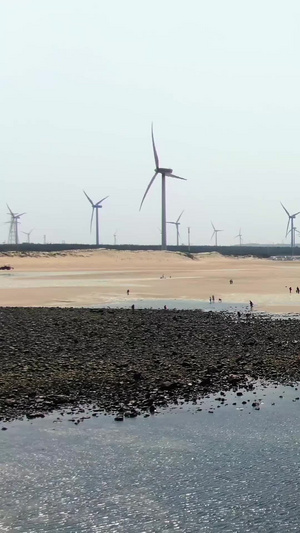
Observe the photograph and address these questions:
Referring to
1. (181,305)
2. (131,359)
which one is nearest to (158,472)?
(131,359)

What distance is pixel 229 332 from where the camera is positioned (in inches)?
998

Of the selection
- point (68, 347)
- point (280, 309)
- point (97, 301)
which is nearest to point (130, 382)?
point (68, 347)

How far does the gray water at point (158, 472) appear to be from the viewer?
27.8ft

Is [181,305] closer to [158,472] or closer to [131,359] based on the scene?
[131,359]

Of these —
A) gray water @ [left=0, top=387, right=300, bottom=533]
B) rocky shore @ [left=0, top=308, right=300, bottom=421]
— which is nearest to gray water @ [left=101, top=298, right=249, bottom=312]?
rocky shore @ [left=0, top=308, right=300, bottom=421]

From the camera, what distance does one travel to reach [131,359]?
62.8 ft

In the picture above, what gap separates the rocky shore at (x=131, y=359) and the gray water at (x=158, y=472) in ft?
3.91

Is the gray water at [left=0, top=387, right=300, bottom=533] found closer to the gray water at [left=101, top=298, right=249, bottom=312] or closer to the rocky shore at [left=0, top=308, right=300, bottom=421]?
the rocky shore at [left=0, top=308, right=300, bottom=421]

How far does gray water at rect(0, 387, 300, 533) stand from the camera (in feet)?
27.8

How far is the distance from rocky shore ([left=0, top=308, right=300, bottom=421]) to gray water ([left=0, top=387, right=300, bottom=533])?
1191 mm

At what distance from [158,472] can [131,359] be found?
8921 millimetres

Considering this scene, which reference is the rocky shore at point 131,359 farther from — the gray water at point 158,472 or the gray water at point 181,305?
the gray water at point 181,305

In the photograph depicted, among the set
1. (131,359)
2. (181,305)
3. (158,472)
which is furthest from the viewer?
(181,305)

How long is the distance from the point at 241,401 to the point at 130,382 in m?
3.15
